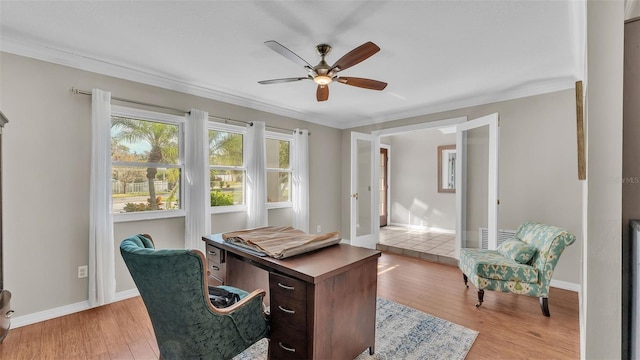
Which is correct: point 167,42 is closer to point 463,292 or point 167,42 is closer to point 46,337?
point 46,337

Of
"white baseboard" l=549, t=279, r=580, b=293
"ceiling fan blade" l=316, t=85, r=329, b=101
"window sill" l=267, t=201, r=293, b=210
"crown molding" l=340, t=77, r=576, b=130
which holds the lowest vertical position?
"white baseboard" l=549, t=279, r=580, b=293

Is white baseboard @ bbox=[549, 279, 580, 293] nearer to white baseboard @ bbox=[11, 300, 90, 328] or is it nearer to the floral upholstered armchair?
the floral upholstered armchair

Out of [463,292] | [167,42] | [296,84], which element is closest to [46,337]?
[167,42]

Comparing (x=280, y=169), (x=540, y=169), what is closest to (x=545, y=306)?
(x=540, y=169)

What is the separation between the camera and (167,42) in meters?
2.32

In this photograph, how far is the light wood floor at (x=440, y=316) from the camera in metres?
2.01

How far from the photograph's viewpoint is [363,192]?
517 cm

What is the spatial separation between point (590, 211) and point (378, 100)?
316 cm

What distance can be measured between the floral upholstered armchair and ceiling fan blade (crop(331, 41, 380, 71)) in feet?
7.35

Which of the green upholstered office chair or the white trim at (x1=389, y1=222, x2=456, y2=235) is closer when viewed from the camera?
the green upholstered office chair

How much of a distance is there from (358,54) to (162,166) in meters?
2.53

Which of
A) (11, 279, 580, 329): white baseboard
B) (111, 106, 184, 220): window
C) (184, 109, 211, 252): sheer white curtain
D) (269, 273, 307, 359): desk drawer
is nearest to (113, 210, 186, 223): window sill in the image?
(111, 106, 184, 220): window

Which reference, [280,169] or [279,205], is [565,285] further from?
[280,169]

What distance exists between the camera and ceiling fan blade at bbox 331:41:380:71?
1.83m
